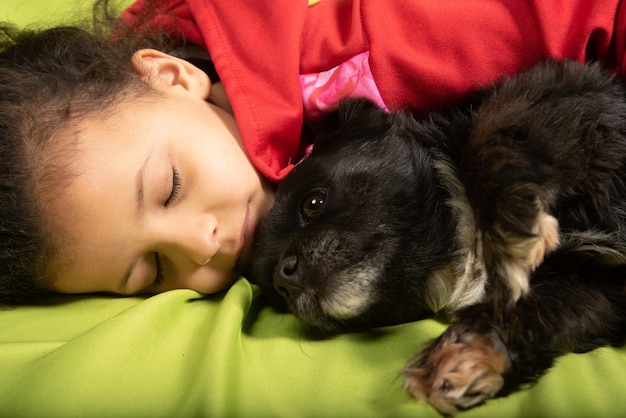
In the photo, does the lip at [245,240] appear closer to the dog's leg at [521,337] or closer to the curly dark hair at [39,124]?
the curly dark hair at [39,124]

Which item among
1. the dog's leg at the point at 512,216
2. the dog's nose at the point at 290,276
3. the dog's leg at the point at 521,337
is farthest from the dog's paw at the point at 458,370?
the dog's nose at the point at 290,276

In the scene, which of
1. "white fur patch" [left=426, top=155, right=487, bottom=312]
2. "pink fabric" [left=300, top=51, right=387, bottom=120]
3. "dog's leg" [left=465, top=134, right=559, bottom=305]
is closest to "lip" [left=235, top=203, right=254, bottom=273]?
"pink fabric" [left=300, top=51, right=387, bottom=120]

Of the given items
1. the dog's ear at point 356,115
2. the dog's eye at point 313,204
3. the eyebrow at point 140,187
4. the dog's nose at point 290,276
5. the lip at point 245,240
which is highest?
the dog's ear at point 356,115

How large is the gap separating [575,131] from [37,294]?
157 centimetres

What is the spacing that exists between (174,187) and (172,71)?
521 millimetres

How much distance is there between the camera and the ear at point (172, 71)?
69.7 inches

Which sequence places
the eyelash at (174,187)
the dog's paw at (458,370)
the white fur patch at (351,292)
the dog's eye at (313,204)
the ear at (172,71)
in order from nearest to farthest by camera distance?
the dog's paw at (458,370) < the white fur patch at (351,292) < the dog's eye at (313,204) < the eyelash at (174,187) < the ear at (172,71)

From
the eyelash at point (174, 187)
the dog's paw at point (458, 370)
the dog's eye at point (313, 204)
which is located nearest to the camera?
the dog's paw at point (458, 370)

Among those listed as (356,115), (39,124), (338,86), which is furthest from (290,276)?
(39,124)

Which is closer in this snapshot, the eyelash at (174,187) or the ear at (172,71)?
the eyelash at (174,187)

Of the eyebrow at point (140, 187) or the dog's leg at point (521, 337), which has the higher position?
the eyebrow at point (140, 187)

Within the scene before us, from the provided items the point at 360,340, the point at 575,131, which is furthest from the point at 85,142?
the point at 575,131

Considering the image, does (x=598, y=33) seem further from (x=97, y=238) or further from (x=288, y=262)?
(x=97, y=238)

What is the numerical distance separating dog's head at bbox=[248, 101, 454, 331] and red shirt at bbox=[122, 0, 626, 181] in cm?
23
